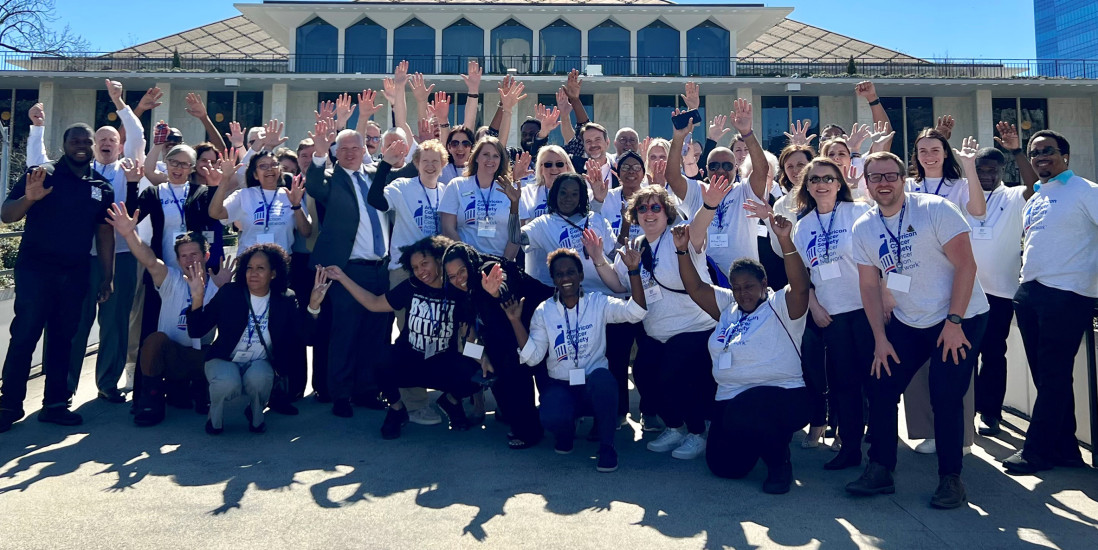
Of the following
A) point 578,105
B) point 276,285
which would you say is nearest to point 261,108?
point 578,105

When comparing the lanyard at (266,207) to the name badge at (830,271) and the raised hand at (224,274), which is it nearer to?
the raised hand at (224,274)

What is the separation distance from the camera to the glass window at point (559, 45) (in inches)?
1037

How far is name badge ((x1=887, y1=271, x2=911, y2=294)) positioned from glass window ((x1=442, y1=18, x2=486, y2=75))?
78.8ft

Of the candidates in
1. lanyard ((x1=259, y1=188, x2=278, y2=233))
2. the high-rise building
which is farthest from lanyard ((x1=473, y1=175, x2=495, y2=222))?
the high-rise building

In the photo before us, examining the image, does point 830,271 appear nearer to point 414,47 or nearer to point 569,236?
point 569,236

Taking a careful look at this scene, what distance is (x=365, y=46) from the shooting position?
1032 inches

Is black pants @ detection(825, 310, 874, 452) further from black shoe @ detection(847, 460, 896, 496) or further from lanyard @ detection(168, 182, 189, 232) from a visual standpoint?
A: lanyard @ detection(168, 182, 189, 232)

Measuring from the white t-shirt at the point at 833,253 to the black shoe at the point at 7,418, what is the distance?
18.1 ft

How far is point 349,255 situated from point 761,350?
3.23 metres

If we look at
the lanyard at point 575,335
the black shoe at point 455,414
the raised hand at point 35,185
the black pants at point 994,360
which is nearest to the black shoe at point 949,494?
the black pants at point 994,360

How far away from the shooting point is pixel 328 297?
5953 millimetres

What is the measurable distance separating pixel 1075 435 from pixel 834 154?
8.29ft

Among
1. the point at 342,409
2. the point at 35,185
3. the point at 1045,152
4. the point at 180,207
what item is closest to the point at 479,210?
the point at 342,409

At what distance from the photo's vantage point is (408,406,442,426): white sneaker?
18.1 feet
